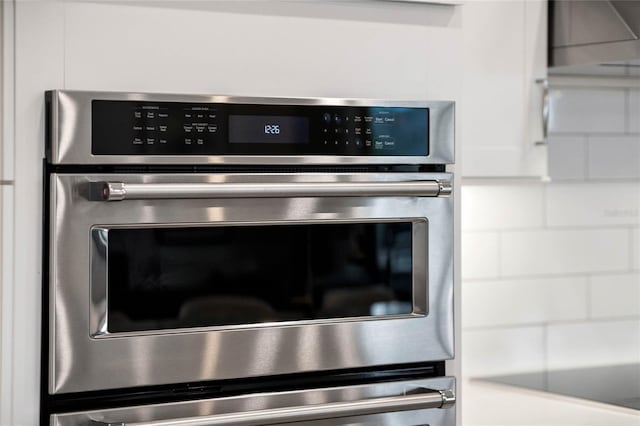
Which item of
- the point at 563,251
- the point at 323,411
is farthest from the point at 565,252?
the point at 323,411

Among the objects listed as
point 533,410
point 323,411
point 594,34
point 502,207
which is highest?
point 594,34

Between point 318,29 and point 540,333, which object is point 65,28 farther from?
point 540,333

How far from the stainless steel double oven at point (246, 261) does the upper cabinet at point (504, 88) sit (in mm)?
425

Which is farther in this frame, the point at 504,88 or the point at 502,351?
the point at 502,351

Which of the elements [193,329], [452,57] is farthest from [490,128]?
[193,329]

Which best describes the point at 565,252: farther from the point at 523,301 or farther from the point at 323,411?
Answer: the point at 323,411

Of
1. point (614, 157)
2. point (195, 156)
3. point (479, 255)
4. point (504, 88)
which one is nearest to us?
point (195, 156)

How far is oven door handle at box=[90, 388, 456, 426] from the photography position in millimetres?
1338

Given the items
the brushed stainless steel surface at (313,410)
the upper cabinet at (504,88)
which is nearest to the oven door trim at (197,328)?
the brushed stainless steel surface at (313,410)

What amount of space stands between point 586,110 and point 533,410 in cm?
78

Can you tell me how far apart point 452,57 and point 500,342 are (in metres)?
0.96

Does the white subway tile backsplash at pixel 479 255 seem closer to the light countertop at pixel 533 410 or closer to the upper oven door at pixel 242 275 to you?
the light countertop at pixel 533 410

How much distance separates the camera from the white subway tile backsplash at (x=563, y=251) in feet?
7.62

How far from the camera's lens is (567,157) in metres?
2.33
